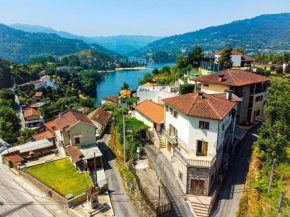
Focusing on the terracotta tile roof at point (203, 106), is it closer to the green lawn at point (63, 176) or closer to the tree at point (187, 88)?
the tree at point (187, 88)

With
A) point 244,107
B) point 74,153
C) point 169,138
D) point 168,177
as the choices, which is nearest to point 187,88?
point 244,107

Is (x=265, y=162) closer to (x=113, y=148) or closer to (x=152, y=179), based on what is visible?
(x=152, y=179)

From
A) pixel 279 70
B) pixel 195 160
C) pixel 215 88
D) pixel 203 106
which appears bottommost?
pixel 195 160

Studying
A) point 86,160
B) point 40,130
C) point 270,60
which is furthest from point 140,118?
point 270,60

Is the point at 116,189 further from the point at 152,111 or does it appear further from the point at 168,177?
the point at 152,111

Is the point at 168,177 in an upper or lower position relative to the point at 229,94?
lower

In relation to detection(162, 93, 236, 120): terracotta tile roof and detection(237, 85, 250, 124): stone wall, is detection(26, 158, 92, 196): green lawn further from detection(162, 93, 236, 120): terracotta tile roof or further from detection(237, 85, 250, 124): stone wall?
detection(237, 85, 250, 124): stone wall

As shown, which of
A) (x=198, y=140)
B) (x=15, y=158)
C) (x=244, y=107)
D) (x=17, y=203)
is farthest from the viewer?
(x=15, y=158)

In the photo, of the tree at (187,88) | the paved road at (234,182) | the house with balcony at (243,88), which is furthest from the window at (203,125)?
the tree at (187,88)
